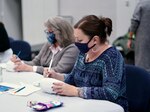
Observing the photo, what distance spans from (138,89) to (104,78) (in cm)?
35

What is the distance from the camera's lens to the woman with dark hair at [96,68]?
5.95 ft

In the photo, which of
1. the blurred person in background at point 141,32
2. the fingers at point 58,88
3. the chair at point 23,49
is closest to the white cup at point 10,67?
the fingers at point 58,88

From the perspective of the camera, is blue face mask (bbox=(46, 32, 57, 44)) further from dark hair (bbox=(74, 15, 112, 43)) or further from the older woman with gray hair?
dark hair (bbox=(74, 15, 112, 43))

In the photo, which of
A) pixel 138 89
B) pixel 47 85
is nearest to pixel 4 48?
pixel 47 85

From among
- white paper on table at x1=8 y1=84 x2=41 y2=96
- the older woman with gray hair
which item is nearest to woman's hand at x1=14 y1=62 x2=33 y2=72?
the older woman with gray hair

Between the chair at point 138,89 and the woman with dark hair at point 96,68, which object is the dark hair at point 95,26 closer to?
the woman with dark hair at point 96,68

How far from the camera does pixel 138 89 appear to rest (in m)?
2.08

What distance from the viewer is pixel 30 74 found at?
7.93 feet

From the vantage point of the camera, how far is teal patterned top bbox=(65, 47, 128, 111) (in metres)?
1.81

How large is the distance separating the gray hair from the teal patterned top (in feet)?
2.25

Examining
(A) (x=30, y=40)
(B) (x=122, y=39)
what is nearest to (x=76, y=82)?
(B) (x=122, y=39)

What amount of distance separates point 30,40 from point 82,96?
150 inches

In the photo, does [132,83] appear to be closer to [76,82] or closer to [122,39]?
[76,82]

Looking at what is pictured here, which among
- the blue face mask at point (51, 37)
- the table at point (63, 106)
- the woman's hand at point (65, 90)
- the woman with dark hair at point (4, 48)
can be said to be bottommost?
the woman with dark hair at point (4, 48)
